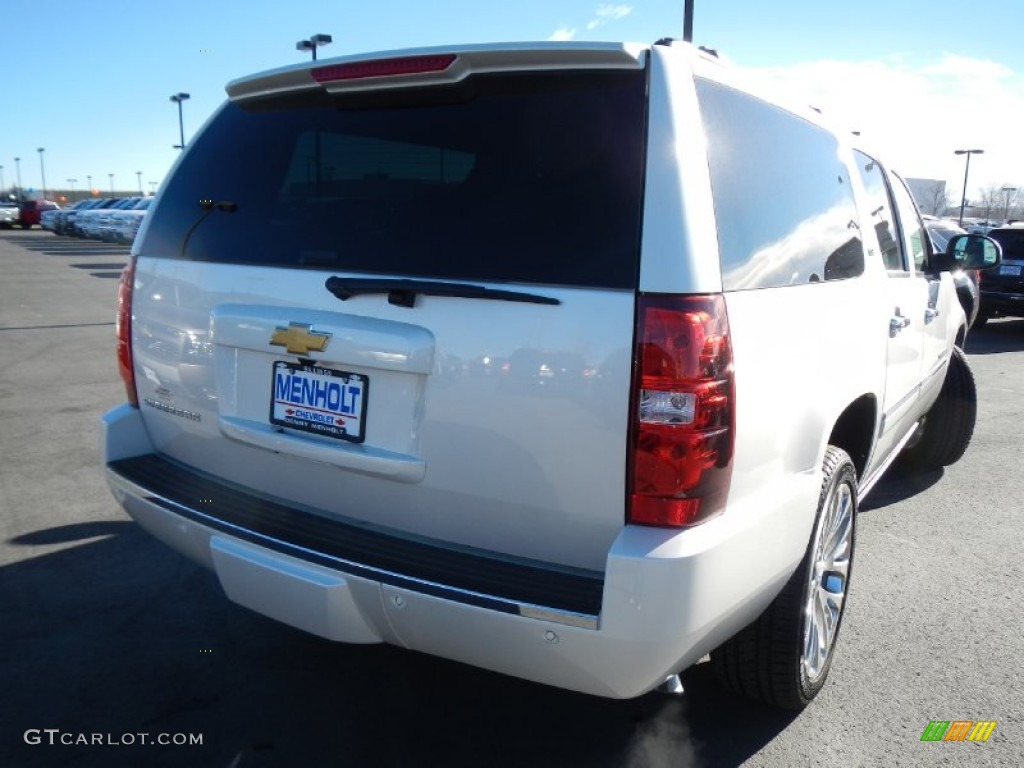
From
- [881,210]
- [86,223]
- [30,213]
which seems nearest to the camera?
[881,210]

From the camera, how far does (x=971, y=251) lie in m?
4.55

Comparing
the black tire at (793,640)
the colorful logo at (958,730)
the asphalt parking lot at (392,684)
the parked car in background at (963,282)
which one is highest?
the parked car in background at (963,282)

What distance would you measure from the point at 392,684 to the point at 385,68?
6.65ft

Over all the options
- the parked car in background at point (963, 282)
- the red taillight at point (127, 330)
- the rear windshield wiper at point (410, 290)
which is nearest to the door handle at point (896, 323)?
the rear windshield wiper at point (410, 290)

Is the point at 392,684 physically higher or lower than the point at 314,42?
lower

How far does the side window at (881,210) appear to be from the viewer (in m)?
3.54

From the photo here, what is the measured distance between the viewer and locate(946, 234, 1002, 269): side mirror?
452 cm

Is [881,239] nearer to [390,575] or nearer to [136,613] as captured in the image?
[390,575]

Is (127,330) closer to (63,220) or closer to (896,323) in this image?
(896,323)

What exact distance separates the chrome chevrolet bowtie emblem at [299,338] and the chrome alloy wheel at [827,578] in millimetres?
1618

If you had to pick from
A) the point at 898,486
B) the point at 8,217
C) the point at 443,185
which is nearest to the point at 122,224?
the point at 8,217

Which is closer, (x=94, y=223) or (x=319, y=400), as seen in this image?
(x=319, y=400)

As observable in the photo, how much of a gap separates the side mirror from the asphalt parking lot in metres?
1.43

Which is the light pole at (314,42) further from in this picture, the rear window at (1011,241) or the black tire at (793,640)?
the black tire at (793,640)
